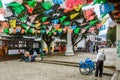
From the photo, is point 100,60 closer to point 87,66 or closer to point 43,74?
point 87,66

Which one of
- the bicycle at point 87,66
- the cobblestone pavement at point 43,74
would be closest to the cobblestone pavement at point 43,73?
the cobblestone pavement at point 43,74

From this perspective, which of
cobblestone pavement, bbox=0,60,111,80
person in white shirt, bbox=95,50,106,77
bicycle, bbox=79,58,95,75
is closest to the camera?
cobblestone pavement, bbox=0,60,111,80

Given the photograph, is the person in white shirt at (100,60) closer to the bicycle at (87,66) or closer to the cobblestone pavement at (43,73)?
the cobblestone pavement at (43,73)

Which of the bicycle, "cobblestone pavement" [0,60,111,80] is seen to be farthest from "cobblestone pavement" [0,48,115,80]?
the bicycle

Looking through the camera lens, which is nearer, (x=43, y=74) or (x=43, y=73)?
(x=43, y=74)

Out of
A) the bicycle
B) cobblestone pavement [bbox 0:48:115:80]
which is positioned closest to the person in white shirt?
cobblestone pavement [bbox 0:48:115:80]

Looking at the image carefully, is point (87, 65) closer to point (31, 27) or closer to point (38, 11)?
point (31, 27)

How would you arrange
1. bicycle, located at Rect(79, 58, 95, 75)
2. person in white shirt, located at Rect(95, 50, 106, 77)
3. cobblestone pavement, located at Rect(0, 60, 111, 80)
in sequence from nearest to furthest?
1. cobblestone pavement, located at Rect(0, 60, 111, 80)
2. person in white shirt, located at Rect(95, 50, 106, 77)
3. bicycle, located at Rect(79, 58, 95, 75)

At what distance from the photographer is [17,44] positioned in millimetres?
32594

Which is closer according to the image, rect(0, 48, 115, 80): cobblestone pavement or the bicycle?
rect(0, 48, 115, 80): cobblestone pavement

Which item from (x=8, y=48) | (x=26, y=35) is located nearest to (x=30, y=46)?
(x=26, y=35)

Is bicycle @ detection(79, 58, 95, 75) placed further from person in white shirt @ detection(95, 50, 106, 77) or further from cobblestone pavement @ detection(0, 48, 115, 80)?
person in white shirt @ detection(95, 50, 106, 77)

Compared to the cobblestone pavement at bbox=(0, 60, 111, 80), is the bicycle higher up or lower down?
higher up

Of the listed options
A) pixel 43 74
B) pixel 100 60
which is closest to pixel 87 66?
pixel 100 60
